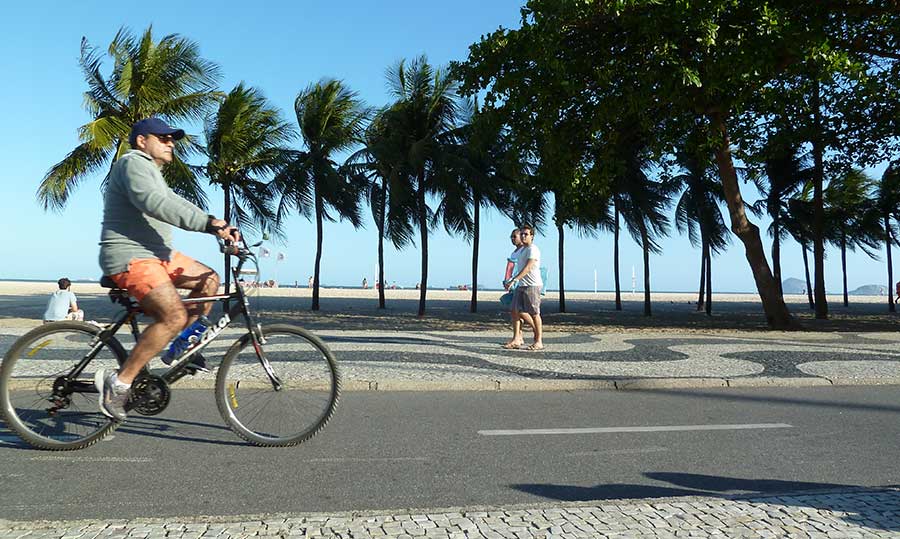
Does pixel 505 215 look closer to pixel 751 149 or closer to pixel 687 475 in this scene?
pixel 751 149

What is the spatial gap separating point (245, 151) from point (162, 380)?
81.4 feet

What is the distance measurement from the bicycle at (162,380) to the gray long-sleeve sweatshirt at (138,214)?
210mm

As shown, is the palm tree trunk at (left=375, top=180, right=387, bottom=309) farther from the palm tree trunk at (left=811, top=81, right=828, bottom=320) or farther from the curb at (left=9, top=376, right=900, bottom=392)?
the curb at (left=9, top=376, right=900, bottom=392)

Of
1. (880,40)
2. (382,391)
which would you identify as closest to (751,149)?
(880,40)

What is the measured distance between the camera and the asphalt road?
339 cm

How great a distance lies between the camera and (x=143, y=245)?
4.09m

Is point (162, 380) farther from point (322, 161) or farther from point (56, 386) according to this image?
point (322, 161)

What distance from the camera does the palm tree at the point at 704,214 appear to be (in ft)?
110

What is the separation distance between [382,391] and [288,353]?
2509mm

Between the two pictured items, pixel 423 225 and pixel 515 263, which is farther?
pixel 423 225

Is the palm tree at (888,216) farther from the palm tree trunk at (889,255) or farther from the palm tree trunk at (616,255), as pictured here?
the palm tree trunk at (616,255)

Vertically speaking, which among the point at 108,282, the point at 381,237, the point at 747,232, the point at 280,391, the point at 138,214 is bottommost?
the point at 280,391

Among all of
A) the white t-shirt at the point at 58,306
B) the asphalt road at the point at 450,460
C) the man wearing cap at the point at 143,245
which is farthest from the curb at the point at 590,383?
the white t-shirt at the point at 58,306

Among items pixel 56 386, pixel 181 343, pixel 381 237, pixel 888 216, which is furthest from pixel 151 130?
pixel 888 216
